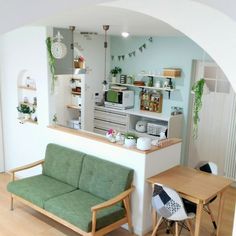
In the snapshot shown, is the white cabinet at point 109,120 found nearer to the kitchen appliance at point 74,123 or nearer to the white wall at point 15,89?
the kitchen appliance at point 74,123

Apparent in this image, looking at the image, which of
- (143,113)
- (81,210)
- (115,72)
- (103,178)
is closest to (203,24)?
(81,210)

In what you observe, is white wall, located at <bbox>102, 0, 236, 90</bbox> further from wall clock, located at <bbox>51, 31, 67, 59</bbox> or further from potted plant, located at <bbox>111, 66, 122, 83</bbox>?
potted plant, located at <bbox>111, 66, 122, 83</bbox>

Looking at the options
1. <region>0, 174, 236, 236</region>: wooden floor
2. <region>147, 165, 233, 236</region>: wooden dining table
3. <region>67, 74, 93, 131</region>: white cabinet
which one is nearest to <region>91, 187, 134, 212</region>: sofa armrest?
<region>147, 165, 233, 236</region>: wooden dining table

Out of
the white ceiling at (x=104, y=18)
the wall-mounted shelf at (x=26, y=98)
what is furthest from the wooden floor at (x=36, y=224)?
the white ceiling at (x=104, y=18)

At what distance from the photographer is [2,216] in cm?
457

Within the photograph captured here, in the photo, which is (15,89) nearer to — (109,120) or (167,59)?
(109,120)

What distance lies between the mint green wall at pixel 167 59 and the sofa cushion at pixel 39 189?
8.23ft

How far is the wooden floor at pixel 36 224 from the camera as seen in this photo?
4.18m

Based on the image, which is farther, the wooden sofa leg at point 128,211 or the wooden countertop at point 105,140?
the wooden countertop at point 105,140

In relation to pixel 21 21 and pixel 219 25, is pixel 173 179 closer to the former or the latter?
pixel 219 25

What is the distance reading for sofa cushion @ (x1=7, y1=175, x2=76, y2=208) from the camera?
4242mm

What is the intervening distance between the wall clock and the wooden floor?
7.62 ft

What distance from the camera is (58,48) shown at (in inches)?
187

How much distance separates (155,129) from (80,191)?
2.12 meters
